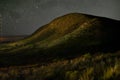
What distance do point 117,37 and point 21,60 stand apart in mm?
11040

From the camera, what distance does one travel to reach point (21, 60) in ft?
94.5

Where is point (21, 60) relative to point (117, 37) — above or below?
below

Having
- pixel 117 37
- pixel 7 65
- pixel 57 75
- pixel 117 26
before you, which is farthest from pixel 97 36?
pixel 57 75

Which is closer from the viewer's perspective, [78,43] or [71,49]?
Answer: [71,49]

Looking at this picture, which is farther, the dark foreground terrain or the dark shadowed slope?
the dark shadowed slope

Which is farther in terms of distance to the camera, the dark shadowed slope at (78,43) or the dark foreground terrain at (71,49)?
the dark shadowed slope at (78,43)

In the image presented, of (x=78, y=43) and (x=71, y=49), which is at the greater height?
(x=78, y=43)

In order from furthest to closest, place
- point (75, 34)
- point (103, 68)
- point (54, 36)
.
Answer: point (54, 36)
point (75, 34)
point (103, 68)

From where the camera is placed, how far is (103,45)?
92.8ft

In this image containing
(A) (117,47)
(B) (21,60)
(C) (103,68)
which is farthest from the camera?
(B) (21,60)

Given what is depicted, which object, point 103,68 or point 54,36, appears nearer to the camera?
point 103,68

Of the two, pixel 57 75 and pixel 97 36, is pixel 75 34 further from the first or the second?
pixel 57 75

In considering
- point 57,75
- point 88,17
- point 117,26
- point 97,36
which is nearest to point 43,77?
point 57,75

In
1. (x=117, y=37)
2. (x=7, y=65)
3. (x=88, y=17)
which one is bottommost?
(x=7, y=65)
